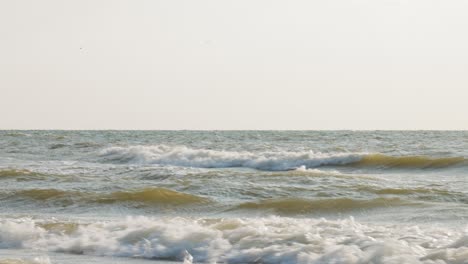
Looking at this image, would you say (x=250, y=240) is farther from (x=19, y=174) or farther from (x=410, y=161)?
(x=410, y=161)

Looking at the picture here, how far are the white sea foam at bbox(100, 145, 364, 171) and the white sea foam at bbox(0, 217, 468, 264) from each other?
44.7ft

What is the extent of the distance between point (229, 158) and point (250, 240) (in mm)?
18483

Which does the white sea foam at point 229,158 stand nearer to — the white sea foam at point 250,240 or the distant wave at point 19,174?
the distant wave at point 19,174

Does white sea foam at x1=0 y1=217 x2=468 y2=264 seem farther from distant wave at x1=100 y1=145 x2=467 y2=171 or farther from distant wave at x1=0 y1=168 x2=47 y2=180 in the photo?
distant wave at x1=100 y1=145 x2=467 y2=171

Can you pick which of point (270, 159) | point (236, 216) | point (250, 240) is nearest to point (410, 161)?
point (270, 159)

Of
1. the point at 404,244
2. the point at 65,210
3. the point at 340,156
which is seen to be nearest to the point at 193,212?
the point at 65,210

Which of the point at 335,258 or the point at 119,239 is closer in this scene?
the point at 335,258

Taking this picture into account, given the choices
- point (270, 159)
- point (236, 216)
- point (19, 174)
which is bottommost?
point (19, 174)

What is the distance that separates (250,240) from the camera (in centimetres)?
940

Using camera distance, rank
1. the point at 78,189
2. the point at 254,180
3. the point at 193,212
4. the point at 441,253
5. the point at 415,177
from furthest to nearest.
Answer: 1. the point at 415,177
2. the point at 254,180
3. the point at 78,189
4. the point at 193,212
5. the point at 441,253

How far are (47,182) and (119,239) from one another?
838cm

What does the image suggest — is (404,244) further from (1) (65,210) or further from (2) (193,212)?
(1) (65,210)

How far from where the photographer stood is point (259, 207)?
1327 cm

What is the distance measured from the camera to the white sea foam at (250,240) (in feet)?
27.7
